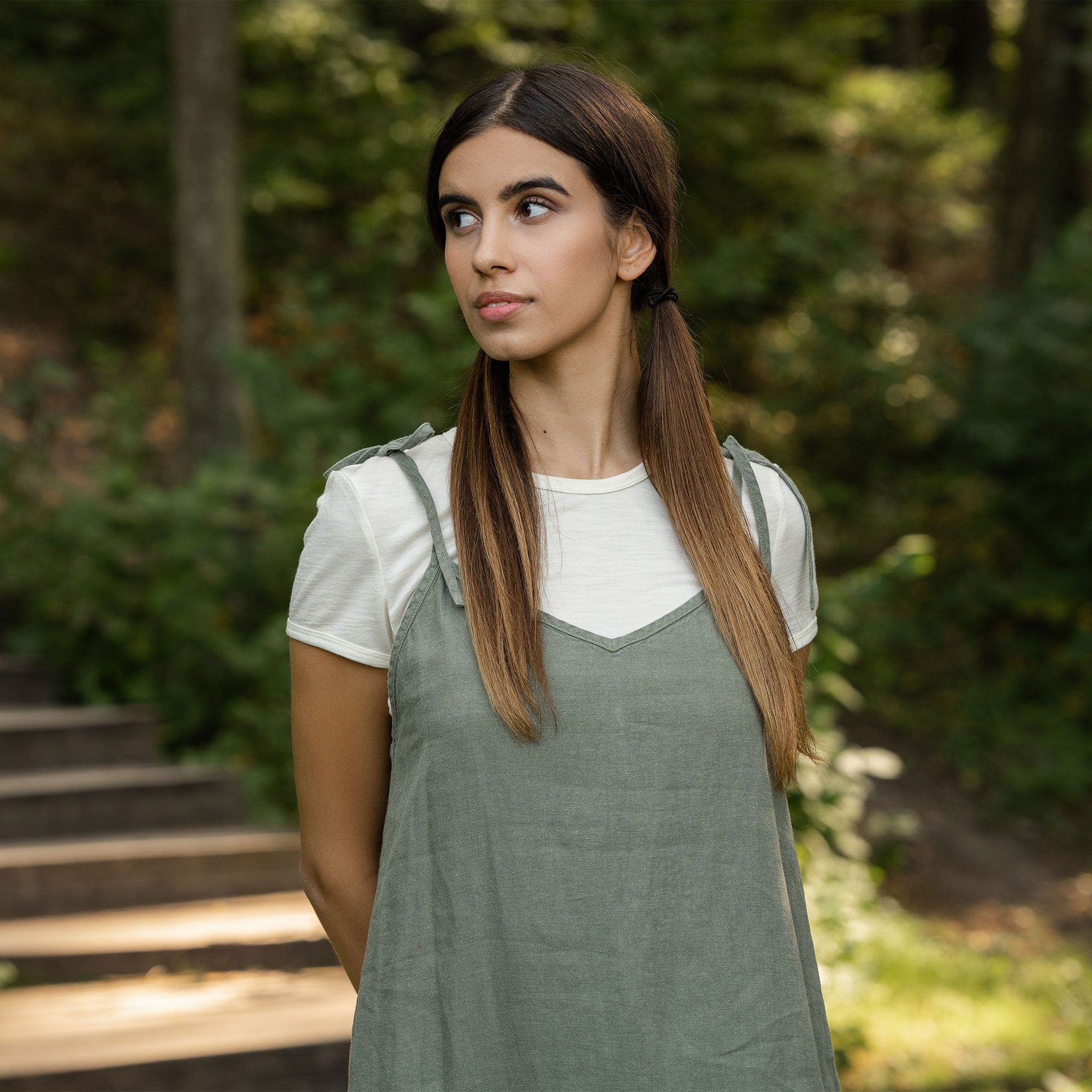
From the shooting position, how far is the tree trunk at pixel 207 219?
7809mm

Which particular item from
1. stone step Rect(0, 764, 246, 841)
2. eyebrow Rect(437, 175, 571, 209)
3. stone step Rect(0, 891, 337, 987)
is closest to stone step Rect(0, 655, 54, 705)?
stone step Rect(0, 764, 246, 841)

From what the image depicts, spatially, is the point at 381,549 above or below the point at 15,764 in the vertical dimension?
above

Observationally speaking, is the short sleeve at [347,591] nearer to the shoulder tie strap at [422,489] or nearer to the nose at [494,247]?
the shoulder tie strap at [422,489]

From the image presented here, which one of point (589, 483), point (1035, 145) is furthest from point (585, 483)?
point (1035, 145)

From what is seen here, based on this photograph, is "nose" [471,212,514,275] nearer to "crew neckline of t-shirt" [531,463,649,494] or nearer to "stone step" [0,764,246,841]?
"crew neckline of t-shirt" [531,463,649,494]

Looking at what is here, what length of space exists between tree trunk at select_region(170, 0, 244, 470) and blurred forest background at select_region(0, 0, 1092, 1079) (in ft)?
0.09

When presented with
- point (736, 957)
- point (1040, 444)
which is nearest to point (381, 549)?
point (736, 957)

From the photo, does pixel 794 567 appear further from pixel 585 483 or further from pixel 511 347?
pixel 511 347

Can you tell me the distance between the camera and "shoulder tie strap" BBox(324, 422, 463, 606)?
5.43 feet

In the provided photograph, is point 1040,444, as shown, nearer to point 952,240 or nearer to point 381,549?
point 952,240

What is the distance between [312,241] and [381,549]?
1036 cm

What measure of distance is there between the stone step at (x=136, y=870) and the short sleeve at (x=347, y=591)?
4.08 meters

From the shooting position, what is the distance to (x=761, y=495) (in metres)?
1.89

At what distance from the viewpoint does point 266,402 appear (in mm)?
6082
